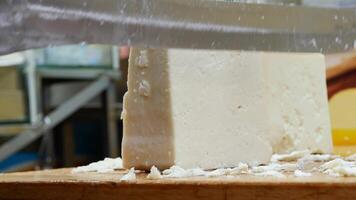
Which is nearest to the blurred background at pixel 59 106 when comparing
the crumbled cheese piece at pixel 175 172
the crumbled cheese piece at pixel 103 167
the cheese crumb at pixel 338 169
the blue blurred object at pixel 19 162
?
the blue blurred object at pixel 19 162

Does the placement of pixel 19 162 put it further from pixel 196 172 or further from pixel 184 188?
pixel 184 188

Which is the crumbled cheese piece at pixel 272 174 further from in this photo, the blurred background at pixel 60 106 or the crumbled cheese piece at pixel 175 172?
the blurred background at pixel 60 106

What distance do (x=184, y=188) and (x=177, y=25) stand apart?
196mm

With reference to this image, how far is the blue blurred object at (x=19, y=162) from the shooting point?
7.86ft

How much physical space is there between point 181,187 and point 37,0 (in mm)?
285

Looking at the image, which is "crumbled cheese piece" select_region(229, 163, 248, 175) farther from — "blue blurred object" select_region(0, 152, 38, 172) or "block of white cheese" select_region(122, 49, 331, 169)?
"blue blurred object" select_region(0, 152, 38, 172)

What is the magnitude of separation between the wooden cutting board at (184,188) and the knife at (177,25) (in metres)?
0.16

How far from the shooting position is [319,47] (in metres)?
0.75

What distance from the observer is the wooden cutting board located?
0.67 metres

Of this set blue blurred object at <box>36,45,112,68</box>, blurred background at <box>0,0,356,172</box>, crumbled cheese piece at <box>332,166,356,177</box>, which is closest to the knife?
crumbled cheese piece at <box>332,166,356,177</box>

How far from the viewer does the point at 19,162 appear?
2.47 meters

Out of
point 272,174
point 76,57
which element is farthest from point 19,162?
point 272,174

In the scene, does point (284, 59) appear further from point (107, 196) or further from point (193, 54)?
point (107, 196)

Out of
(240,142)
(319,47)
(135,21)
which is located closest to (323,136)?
(240,142)
